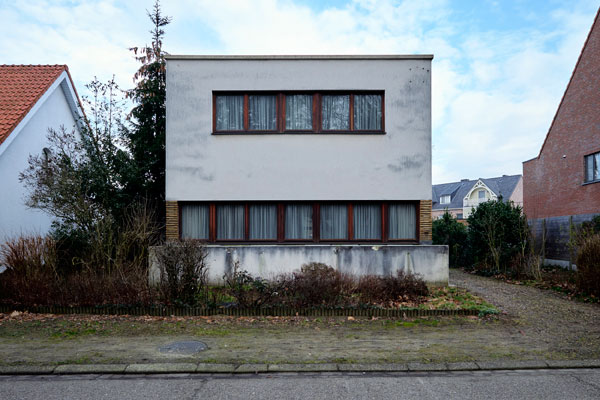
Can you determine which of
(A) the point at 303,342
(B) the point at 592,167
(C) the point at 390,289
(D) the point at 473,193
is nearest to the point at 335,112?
(C) the point at 390,289

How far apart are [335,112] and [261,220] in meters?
3.93

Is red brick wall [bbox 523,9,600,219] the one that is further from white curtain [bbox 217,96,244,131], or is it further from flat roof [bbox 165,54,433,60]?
white curtain [bbox 217,96,244,131]

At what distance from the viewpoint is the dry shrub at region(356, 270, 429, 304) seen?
9.56 m

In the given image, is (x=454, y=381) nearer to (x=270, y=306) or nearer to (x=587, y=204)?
(x=270, y=306)

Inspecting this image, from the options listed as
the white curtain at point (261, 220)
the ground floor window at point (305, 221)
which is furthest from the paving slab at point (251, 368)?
the white curtain at point (261, 220)

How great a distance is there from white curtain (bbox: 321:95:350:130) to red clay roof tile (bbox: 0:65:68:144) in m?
9.30

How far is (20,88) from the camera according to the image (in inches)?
599

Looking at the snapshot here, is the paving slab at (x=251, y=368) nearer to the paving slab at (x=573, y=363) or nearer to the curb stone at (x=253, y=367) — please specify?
the curb stone at (x=253, y=367)

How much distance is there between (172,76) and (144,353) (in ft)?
29.6

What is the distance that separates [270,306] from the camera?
29.7 feet

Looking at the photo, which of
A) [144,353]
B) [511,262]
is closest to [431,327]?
[144,353]

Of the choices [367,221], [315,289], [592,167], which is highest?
[592,167]

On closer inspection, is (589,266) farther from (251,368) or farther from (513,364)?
(251,368)

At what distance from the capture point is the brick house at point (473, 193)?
5434 centimetres
